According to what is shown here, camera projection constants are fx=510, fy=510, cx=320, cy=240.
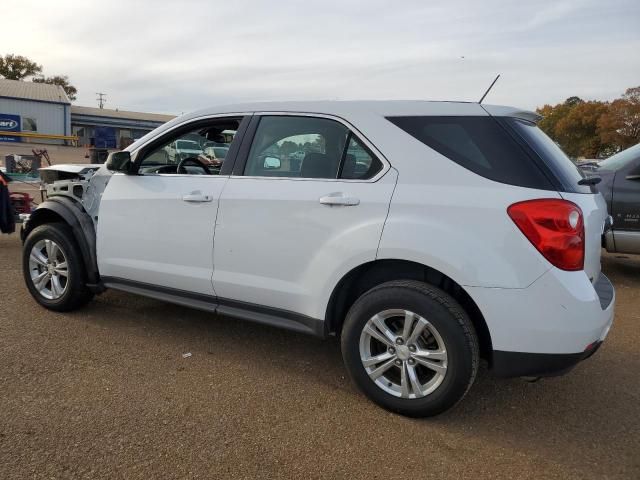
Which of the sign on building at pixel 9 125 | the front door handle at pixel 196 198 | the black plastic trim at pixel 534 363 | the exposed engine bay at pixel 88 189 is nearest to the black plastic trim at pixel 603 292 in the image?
the black plastic trim at pixel 534 363

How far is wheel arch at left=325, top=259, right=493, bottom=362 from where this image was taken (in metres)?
2.78

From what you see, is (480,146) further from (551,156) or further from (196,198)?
(196,198)

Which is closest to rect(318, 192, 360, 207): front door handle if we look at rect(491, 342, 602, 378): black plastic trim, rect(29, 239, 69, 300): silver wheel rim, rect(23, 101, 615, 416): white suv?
rect(23, 101, 615, 416): white suv

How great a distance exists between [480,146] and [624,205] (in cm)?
415

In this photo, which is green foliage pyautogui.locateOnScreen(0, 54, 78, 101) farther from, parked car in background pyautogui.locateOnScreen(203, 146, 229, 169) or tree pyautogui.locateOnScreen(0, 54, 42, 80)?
parked car in background pyautogui.locateOnScreen(203, 146, 229, 169)

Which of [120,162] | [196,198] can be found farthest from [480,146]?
[120,162]

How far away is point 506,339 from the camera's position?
2576 mm

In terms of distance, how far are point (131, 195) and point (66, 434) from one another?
1796 millimetres

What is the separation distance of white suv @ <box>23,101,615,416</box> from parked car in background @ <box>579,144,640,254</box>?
3.25 metres

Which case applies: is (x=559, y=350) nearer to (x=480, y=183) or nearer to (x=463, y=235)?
(x=463, y=235)

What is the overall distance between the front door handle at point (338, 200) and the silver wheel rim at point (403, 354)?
64 centimetres

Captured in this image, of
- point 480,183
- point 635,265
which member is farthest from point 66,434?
point 635,265

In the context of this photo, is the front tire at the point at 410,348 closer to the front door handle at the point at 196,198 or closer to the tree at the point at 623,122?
the front door handle at the point at 196,198

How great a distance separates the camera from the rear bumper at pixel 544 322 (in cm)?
248
